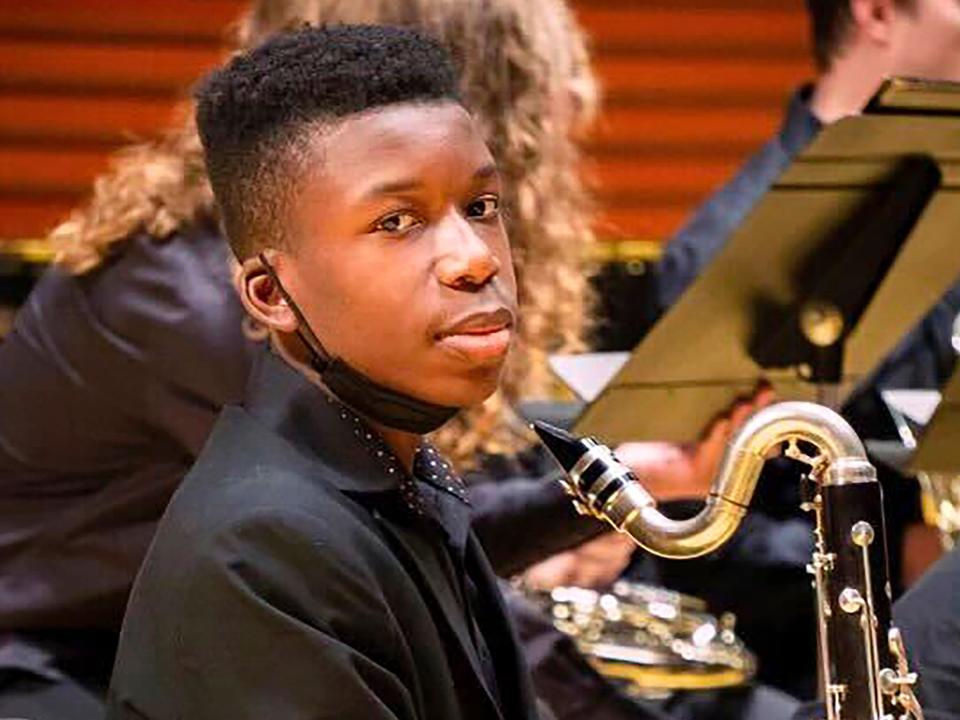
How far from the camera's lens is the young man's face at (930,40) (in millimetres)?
3818

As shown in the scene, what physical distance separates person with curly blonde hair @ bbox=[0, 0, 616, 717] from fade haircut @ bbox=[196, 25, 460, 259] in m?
0.77

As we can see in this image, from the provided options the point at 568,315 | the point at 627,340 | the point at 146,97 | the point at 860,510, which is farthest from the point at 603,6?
the point at 860,510

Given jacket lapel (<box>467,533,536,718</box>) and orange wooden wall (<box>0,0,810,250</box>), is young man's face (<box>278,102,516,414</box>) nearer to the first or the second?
jacket lapel (<box>467,533,536,718</box>)

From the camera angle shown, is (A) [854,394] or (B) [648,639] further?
(A) [854,394]

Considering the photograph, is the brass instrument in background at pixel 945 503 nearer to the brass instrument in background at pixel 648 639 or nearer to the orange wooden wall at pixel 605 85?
the brass instrument in background at pixel 648 639

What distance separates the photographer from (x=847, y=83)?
3965 mm

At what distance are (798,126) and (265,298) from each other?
236cm

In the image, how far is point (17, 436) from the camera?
9.00 ft

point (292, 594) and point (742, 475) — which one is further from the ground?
point (742, 475)

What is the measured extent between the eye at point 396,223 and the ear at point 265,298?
124 mm

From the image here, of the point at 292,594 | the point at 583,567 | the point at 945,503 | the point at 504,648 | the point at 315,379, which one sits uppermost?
the point at 945,503

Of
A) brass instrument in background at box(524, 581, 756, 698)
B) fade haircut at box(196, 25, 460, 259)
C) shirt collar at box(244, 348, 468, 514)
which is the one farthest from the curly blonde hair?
shirt collar at box(244, 348, 468, 514)

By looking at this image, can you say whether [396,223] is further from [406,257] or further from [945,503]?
[945,503]

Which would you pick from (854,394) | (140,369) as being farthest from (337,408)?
(854,394)
